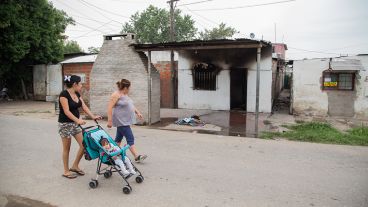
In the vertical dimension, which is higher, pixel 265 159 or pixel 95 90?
pixel 95 90

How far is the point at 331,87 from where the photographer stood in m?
13.6

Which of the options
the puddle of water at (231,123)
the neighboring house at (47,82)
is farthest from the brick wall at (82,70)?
the puddle of water at (231,123)

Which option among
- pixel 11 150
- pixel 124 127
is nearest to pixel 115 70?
pixel 11 150

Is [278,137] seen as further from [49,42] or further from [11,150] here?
[49,42]

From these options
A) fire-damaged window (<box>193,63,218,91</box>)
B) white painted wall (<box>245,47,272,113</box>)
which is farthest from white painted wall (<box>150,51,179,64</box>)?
white painted wall (<box>245,47,272,113</box>)

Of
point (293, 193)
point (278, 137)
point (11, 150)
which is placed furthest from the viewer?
point (278, 137)

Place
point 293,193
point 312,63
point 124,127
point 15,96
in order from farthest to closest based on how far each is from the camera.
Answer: point 15,96, point 312,63, point 124,127, point 293,193

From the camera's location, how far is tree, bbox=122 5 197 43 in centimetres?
4475

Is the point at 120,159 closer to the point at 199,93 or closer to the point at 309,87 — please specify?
the point at 309,87

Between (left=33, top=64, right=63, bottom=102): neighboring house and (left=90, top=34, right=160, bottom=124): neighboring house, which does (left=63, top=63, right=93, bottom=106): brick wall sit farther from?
(left=90, top=34, right=160, bottom=124): neighboring house

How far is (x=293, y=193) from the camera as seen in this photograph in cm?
468

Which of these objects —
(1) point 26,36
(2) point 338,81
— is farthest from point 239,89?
(1) point 26,36

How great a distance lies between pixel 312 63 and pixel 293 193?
10685 millimetres

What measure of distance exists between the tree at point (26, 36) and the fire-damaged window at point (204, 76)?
10499mm
